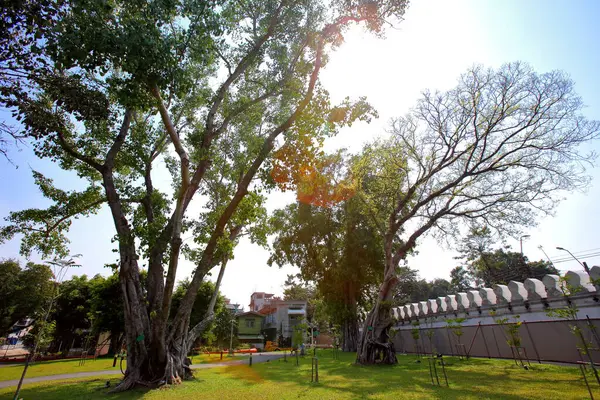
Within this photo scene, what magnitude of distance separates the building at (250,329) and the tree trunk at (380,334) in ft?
113

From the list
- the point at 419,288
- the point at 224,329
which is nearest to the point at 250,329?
the point at 224,329

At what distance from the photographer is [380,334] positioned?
16.8m

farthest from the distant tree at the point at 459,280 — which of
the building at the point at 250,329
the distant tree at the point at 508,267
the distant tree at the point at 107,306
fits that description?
the distant tree at the point at 107,306

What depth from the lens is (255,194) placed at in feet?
36.7

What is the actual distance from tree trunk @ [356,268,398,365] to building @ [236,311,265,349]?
113 feet

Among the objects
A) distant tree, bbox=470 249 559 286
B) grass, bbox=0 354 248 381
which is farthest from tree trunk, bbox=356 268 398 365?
distant tree, bbox=470 249 559 286

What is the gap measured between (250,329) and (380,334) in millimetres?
36231

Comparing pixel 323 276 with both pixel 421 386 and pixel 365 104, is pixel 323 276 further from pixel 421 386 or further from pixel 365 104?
pixel 365 104

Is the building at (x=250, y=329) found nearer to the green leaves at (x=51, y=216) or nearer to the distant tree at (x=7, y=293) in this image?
the distant tree at (x=7, y=293)

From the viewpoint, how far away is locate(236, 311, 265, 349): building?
4653 cm

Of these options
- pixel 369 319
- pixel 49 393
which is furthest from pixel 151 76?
pixel 369 319

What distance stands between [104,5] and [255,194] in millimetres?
7070

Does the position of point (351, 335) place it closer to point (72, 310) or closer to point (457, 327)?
point (457, 327)

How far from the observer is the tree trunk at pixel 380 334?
16453mm
